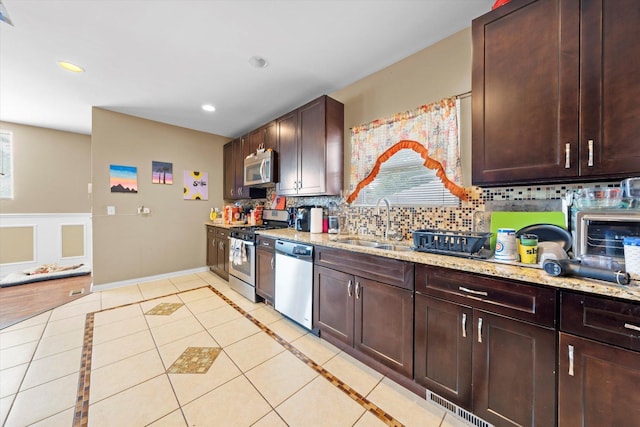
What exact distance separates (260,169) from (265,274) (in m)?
1.49

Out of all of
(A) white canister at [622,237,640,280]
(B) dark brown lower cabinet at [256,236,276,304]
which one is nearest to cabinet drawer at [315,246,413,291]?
(B) dark brown lower cabinet at [256,236,276,304]

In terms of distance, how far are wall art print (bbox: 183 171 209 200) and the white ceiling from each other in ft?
4.25

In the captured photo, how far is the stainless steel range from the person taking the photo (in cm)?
291

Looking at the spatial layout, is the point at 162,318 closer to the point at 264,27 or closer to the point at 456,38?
the point at 264,27

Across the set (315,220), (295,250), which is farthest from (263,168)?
(295,250)

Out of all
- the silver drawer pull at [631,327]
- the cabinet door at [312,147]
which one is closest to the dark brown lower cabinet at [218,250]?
the cabinet door at [312,147]

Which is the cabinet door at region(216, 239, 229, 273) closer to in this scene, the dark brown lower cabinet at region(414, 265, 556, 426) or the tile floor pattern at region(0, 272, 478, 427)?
the tile floor pattern at region(0, 272, 478, 427)

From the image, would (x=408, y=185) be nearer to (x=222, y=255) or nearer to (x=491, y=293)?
(x=491, y=293)

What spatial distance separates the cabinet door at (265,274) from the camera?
2605 millimetres

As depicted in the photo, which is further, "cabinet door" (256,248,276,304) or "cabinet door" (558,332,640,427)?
"cabinet door" (256,248,276,304)

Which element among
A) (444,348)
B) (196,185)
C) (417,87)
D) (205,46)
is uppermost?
(205,46)

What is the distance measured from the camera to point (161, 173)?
3.83 m

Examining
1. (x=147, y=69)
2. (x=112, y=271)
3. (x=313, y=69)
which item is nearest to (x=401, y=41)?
(x=313, y=69)

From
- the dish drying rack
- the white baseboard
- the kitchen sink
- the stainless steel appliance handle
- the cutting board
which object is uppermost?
the stainless steel appliance handle
